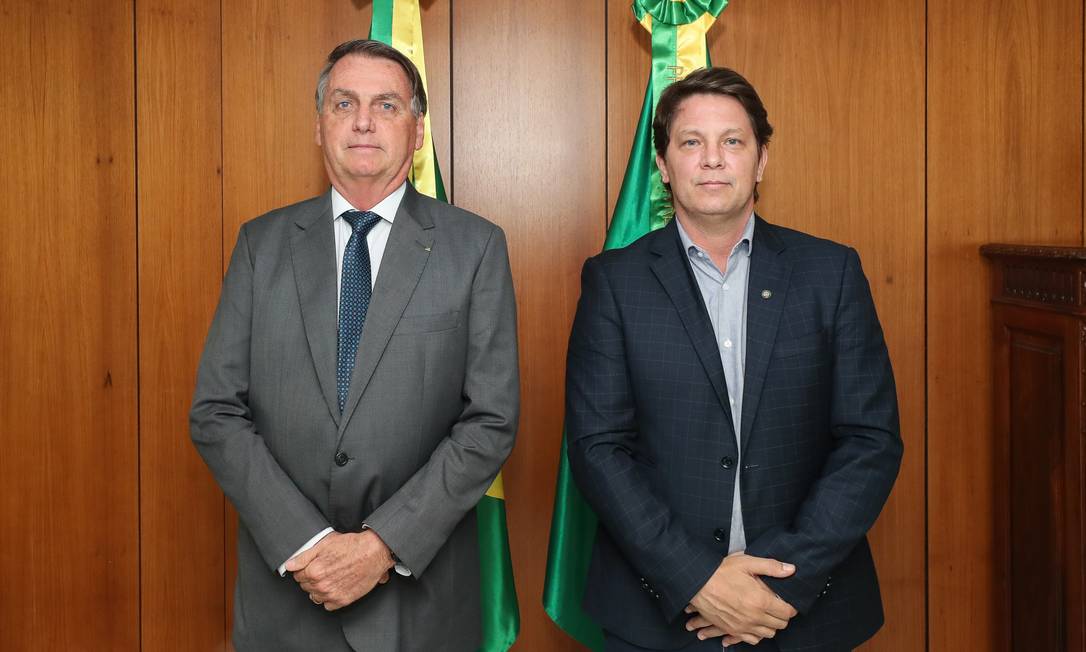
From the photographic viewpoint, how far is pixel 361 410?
178 cm

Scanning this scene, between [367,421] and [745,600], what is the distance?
0.83 metres

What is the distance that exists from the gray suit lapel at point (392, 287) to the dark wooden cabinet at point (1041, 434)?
163 centimetres

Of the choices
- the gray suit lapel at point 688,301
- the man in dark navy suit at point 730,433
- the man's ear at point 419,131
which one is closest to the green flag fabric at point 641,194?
the man in dark navy suit at point 730,433

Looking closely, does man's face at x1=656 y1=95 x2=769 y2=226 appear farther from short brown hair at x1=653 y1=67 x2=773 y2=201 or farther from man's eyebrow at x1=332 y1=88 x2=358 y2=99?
man's eyebrow at x1=332 y1=88 x2=358 y2=99

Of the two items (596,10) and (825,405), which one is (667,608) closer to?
(825,405)

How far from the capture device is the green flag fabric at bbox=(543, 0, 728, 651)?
2.34m

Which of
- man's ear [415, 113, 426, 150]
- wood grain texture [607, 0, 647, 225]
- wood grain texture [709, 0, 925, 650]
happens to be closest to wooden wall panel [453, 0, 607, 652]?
wood grain texture [607, 0, 647, 225]

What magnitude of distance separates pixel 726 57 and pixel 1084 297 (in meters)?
1.21

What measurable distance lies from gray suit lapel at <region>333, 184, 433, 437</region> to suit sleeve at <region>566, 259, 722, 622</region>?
386 mm

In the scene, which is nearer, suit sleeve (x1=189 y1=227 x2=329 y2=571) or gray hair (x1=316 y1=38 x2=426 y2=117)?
suit sleeve (x1=189 y1=227 x2=329 y2=571)

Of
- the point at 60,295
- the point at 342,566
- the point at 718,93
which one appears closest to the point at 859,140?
the point at 718,93

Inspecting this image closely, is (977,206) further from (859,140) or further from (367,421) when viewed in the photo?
(367,421)

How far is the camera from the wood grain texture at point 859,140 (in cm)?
270

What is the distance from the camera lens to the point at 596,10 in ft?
8.87
